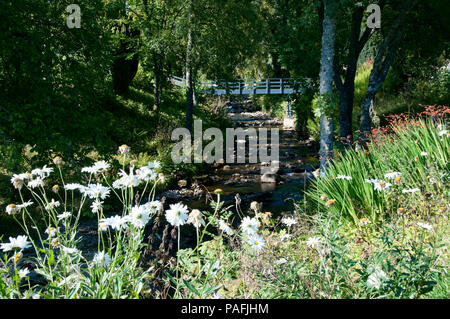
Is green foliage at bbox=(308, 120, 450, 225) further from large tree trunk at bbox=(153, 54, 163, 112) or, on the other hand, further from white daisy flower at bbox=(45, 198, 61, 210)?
large tree trunk at bbox=(153, 54, 163, 112)

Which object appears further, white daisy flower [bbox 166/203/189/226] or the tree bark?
the tree bark

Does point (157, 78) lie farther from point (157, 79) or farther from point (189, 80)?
point (189, 80)

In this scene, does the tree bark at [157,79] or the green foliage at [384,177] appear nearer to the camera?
the green foliage at [384,177]

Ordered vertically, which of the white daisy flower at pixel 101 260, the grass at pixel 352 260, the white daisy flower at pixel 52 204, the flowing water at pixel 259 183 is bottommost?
the flowing water at pixel 259 183

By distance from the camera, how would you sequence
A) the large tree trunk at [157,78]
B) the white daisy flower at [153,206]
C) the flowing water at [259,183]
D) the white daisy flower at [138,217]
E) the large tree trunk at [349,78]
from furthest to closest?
the large tree trunk at [157,78]
the large tree trunk at [349,78]
the flowing water at [259,183]
the white daisy flower at [153,206]
the white daisy flower at [138,217]

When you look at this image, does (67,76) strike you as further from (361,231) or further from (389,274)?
(389,274)

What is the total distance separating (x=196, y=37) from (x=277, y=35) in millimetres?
2833

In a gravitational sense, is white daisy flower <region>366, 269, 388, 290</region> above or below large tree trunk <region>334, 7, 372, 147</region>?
below

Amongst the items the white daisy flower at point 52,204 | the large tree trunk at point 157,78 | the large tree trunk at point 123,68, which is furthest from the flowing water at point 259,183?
the large tree trunk at point 123,68

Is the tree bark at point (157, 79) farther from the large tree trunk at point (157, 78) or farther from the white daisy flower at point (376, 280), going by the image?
the white daisy flower at point (376, 280)

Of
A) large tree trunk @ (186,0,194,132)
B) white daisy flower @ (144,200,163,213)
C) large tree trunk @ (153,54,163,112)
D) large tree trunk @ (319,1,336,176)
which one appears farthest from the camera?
large tree trunk @ (153,54,163,112)

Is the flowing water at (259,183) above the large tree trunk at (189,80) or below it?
below

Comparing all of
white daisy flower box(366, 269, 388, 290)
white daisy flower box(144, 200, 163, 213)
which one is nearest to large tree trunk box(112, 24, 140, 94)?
white daisy flower box(144, 200, 163, 213)

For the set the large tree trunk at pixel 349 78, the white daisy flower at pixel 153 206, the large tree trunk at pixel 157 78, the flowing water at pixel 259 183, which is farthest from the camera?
the large tree trunk at pixel 157 78
